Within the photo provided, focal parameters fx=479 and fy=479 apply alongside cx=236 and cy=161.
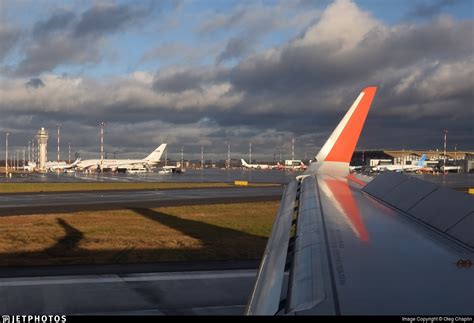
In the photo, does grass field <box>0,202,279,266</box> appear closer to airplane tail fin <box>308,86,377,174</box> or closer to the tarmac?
the tarmac

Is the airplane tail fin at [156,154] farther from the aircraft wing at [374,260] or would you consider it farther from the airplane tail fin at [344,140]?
the aircraft wing at [374,260]

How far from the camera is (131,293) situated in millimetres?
9461

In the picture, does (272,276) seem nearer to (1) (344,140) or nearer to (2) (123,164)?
(1) (344,140)

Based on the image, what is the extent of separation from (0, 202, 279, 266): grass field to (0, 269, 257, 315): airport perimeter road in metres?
2.38

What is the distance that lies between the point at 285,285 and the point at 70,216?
2225cm

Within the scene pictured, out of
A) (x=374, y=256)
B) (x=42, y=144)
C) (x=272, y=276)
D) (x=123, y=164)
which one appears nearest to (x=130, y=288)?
(x=272, y=276)

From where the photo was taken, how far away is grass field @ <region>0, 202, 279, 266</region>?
13.8 m

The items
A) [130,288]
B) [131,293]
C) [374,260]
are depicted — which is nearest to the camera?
[374,260]

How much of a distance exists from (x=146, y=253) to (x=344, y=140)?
6.90 meters

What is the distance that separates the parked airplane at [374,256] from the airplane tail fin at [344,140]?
3.35 m

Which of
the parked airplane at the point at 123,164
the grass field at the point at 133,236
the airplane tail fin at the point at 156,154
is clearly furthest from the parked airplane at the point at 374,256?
the airplane tail fin at the point at 156,154

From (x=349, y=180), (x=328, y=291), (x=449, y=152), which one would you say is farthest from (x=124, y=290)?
(x=449, y=152)

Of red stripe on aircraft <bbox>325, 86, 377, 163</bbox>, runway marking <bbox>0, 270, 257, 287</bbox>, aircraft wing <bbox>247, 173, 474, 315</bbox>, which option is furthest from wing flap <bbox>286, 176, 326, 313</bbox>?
runway marking <bbox>0, 270, 257, 287</bbox>

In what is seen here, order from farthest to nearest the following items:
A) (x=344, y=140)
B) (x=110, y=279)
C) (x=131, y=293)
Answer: (x=344, y=140)
(x=110, y=279)
(x=131, y=293)
